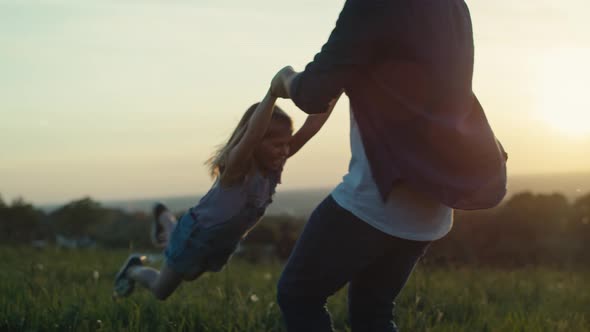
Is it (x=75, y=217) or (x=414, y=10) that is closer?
(x=414, y=10)

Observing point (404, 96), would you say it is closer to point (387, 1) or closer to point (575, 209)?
point (387, 1)

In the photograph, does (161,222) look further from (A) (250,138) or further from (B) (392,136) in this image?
(B) (392,136)

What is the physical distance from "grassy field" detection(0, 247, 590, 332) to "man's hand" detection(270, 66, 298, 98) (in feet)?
4.46

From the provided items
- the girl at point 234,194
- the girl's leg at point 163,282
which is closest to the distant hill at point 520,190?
the girl at point 234,194

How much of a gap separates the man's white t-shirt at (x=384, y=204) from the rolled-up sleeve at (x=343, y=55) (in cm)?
25

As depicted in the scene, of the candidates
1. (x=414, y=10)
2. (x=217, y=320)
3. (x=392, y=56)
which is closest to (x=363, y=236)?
(x=392, y=56)

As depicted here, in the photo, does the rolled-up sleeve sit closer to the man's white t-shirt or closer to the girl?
the man's white t-shirt

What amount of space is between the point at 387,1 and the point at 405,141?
0.42 m

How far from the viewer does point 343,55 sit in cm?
207

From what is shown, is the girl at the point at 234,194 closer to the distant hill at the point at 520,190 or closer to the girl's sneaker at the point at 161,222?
the distant hill at the point at 520,190

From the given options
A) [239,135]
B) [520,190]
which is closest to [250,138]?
[239,135]

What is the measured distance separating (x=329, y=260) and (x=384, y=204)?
10.2 inches

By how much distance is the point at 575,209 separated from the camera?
9211mm

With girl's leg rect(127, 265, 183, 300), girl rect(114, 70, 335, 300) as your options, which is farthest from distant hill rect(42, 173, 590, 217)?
girl's leg rect(127, 265, 183, 300)
